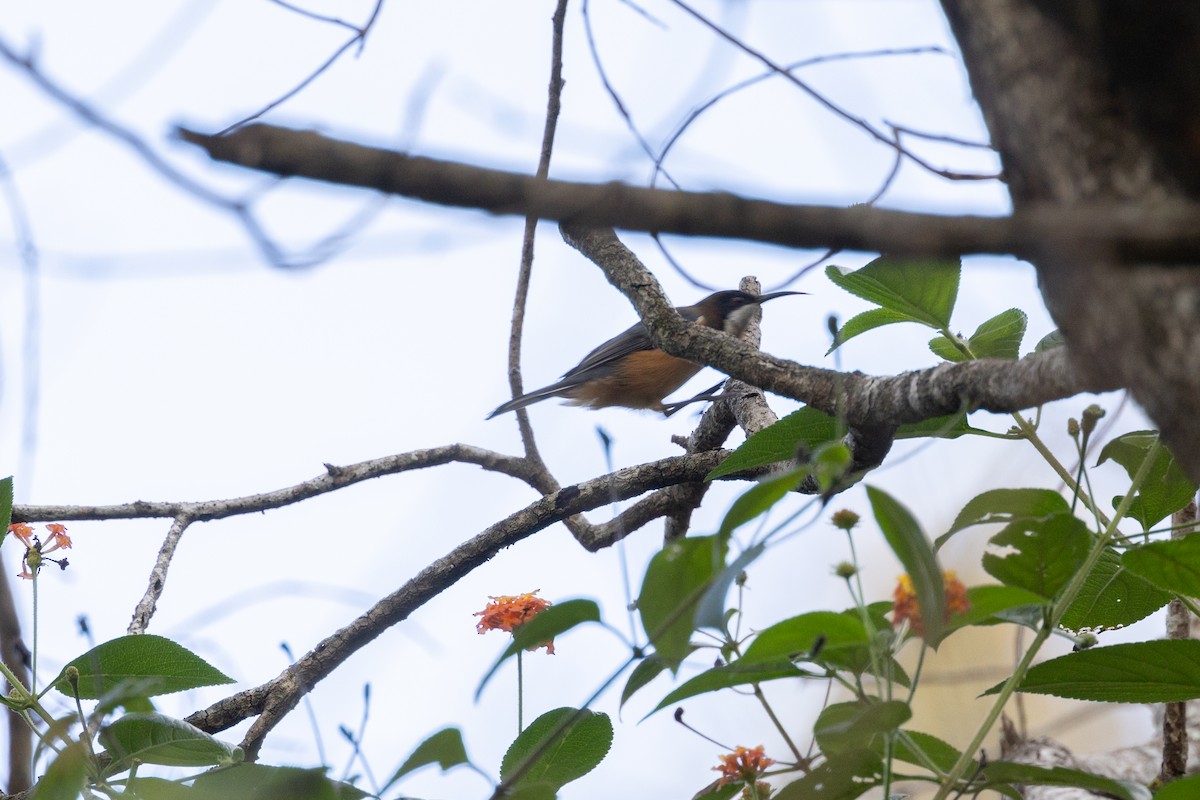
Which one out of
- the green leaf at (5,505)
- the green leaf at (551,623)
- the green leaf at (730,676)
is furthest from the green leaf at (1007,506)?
the green leaf at (5,505)

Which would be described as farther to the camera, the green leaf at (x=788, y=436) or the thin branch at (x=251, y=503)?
the thin branch at (x=251, y=503)

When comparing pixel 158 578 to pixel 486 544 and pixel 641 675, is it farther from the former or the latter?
pixel 641 675

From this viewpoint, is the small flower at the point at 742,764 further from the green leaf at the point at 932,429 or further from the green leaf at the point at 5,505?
the green leaf at the point at 5,505

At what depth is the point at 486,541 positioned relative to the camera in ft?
8.72

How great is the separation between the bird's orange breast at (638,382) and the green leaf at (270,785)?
19.4ft

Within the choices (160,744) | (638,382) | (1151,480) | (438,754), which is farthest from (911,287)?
(638,382)

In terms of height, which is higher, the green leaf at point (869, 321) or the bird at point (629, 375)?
the bird at point (629, 375)

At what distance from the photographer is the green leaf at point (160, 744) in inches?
62.9

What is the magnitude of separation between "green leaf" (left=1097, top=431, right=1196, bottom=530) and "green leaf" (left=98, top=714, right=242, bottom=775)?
1539 millimetres

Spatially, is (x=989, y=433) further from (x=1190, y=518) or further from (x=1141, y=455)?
(x=1190, y=518)

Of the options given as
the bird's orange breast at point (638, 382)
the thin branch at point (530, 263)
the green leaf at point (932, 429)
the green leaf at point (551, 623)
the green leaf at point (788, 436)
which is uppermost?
the bird's orange breast at point (638, 382)

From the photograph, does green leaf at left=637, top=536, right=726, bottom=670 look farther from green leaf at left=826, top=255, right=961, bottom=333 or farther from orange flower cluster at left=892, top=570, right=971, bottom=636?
green leaf at left=826, top=255, right=961, bottom=333

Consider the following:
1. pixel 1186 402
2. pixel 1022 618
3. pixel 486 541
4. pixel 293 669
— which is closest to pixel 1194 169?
pixel 1186 402

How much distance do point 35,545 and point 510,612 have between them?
1125mm
